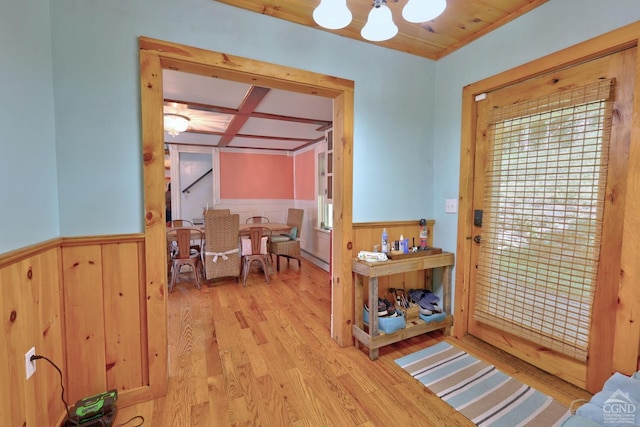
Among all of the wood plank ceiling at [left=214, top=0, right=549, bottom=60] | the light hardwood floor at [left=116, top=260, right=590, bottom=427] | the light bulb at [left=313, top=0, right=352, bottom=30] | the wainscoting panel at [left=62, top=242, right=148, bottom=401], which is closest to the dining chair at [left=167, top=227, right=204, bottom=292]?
the light hardwood floor at [left=116, top=260, right=590, bottom=427]

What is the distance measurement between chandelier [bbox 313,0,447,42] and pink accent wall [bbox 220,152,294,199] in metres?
4.83

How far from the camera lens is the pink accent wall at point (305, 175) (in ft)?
17.4

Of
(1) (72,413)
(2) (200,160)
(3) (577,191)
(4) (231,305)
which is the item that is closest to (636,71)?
(3) (577,191)

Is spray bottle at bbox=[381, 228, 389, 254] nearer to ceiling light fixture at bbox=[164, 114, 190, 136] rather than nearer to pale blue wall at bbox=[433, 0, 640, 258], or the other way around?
pale blue wall at bbox=[433, 0, 640, 258]

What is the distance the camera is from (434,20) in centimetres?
190

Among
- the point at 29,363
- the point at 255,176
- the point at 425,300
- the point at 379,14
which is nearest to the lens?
the point at 29,363

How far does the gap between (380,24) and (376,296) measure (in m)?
1.70

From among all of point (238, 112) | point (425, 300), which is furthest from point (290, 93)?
point (425, 300)

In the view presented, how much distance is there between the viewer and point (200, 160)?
6.16 meters

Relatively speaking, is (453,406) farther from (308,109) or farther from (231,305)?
(308,109)

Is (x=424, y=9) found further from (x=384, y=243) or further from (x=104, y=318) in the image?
(x=104, y=318)

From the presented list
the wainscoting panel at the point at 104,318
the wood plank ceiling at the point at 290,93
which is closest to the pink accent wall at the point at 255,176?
the wood plank ceiling at the point at 290,93

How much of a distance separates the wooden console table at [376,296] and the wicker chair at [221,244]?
205 centimetres

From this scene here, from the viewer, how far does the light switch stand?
2.28m
